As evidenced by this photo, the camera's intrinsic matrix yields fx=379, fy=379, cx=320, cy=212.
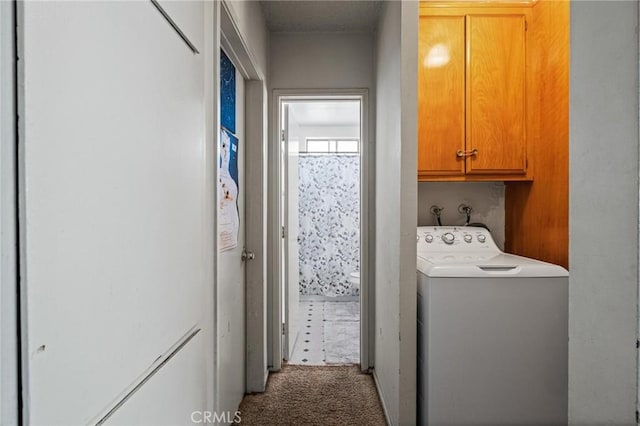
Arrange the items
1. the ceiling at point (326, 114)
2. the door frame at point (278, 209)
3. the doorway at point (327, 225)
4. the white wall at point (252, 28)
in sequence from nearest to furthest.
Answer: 1. the white wall at point (252, 28)
2. the door frame at point (278, 209)
3. the doorway at point (327, 225)
4. the ceiling at point (326, 114)

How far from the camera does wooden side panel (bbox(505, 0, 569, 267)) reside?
205 centimetres

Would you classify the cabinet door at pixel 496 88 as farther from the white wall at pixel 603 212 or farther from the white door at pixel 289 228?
the white wall at pixel 603 212

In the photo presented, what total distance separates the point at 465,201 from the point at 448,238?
0.40m

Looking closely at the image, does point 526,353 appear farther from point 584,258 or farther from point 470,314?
point 584,258

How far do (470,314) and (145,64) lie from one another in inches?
63.9

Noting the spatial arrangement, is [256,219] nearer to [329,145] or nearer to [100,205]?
[100,205]

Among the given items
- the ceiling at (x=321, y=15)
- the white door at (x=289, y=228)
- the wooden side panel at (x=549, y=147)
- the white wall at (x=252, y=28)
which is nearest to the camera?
the white wall at (x=252, y=28)

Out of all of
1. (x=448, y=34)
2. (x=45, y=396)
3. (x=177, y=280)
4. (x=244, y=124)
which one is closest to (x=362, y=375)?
(x=244, y=124)

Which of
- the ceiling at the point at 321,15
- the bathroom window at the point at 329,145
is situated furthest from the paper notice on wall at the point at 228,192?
the bathroom window at the point at 329,145

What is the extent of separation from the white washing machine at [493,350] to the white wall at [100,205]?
118cm

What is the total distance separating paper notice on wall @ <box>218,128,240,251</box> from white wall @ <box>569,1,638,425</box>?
1445mm

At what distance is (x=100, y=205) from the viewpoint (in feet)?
2.07

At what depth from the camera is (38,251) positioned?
1.62 ft

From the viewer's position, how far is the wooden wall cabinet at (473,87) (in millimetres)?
2289
